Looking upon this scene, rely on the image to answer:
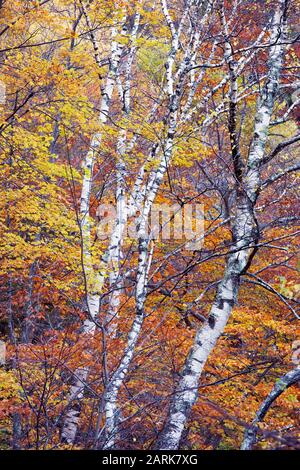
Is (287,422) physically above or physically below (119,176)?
below

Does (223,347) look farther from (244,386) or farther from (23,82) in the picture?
(23,82)

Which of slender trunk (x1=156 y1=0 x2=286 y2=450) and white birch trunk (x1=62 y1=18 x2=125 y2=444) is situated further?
white birch trunk (x1=62 y1=18 x2=125 y2=444)

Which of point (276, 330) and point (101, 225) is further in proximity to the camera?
point (101, 225)

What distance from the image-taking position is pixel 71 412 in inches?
292

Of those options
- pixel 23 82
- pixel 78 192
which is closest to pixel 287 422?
pixel 23 82

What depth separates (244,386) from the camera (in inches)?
359

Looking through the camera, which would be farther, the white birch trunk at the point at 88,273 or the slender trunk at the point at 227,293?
the white birch trunk at the point at 88,273

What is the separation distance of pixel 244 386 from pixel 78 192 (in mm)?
8037

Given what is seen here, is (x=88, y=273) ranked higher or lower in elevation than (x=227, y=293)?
higher

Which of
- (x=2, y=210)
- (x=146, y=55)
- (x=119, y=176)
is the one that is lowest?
(x=2, y=210)

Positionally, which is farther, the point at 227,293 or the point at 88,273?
the point at 88,273
